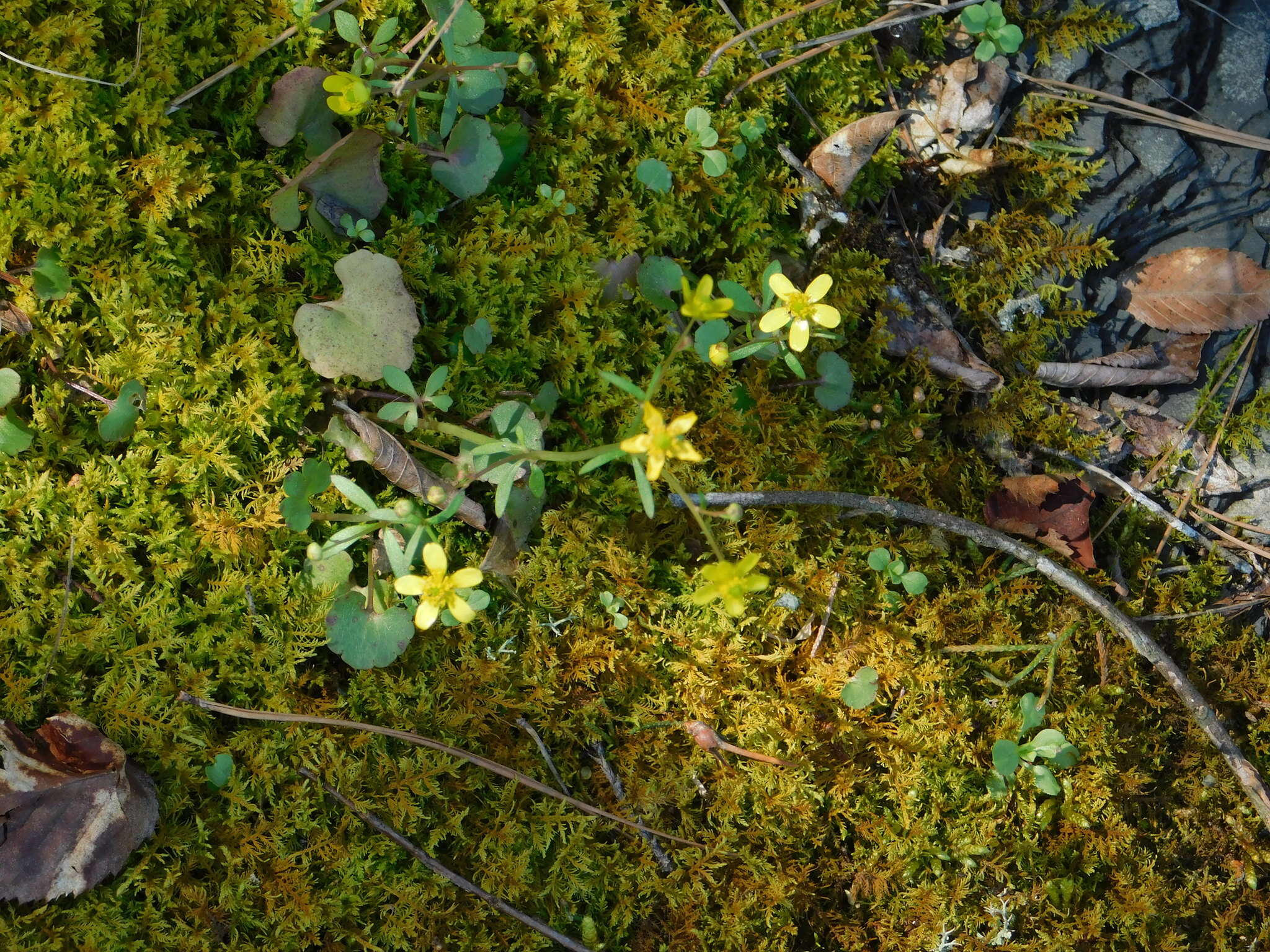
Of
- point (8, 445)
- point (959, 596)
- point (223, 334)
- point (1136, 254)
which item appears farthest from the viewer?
point (1136, 254)

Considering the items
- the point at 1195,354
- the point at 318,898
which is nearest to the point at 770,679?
the point at 318,898

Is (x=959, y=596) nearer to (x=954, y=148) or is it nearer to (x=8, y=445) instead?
(x=954, y=148)

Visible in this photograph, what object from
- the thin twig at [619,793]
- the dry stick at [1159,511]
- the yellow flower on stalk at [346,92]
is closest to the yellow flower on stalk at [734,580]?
the thin twig at [619,793]

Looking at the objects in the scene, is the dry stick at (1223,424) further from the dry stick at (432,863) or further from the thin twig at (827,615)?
the dry stick at (432,863)

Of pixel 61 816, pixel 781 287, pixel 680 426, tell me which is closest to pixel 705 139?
pixel 781 287

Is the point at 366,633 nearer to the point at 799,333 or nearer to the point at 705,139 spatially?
the point at 799,333

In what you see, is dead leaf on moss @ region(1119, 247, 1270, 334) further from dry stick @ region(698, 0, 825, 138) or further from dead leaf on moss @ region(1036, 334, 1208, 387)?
dry stick @ region(698, 0, 825, 138)

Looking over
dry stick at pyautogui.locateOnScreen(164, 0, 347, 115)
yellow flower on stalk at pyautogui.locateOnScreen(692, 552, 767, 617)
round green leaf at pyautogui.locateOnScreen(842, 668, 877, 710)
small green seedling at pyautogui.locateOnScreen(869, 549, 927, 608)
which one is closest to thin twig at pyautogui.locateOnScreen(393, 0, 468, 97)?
dry stick at pyautogui.locateOnScreen(164, 0, 347, 115)
